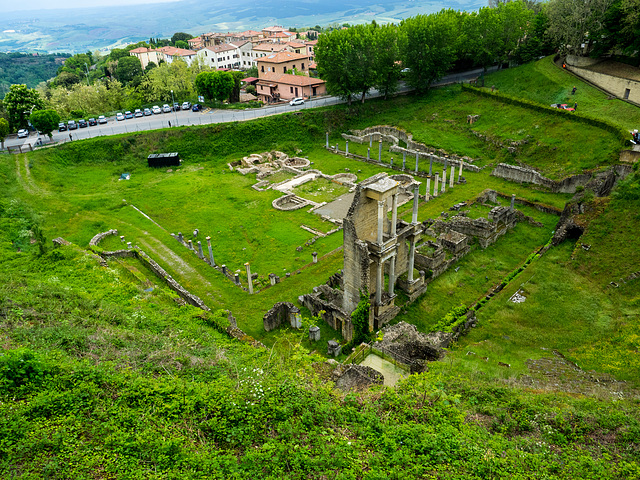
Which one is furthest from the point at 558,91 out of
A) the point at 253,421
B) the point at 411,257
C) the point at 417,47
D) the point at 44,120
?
the point at 44,120

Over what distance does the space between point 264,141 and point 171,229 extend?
867 inches

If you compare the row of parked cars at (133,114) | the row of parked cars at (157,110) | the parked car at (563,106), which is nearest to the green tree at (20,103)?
the row of parked cars at (133,114)

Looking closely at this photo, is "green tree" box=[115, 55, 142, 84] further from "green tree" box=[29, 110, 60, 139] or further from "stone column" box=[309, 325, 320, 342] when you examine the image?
"stone column" box=[309, 325, 320, 342]

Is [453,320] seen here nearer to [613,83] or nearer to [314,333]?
[314,333]

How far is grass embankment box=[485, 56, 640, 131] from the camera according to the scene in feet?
143

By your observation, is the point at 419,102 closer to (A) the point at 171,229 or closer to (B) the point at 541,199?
(B) the point at 541,199

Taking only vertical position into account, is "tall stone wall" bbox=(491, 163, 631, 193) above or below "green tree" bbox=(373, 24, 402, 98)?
below

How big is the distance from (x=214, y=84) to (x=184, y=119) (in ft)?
26.4

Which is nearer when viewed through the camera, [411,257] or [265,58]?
[411,257]

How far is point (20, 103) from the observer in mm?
53719

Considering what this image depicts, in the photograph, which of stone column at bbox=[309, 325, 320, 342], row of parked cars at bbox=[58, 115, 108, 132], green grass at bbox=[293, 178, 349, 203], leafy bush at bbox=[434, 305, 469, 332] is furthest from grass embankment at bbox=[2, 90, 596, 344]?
row of parked cars at bbox=[58, 115, 108, 132]

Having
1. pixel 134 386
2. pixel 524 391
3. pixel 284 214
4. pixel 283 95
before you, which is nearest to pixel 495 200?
pixel 284 214

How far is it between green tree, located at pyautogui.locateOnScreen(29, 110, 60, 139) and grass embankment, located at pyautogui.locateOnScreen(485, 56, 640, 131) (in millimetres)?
57230

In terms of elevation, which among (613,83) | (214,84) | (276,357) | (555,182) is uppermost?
(214,84)
